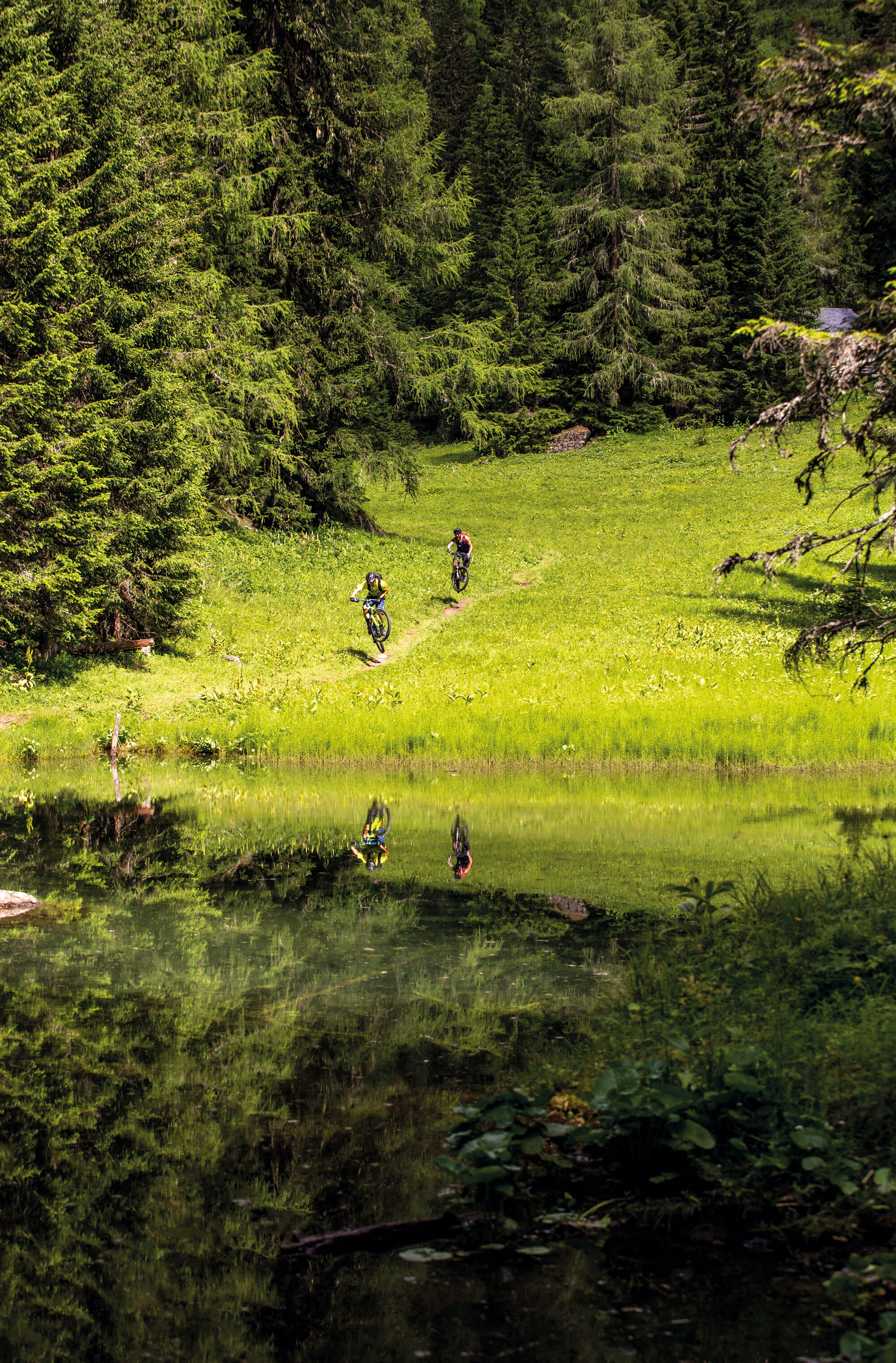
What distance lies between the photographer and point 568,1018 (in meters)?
7.71

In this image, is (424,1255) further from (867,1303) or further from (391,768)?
(391,768)

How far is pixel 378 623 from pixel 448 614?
498cm

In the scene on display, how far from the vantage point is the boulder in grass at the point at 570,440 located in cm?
6525

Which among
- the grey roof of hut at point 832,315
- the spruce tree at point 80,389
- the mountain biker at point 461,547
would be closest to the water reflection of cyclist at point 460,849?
the spruce tree at point 80,389

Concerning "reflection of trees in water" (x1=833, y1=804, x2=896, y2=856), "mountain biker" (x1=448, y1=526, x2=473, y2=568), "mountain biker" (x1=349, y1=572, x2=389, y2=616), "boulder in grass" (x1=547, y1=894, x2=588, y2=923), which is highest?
"mountain biker" (x1=448, y1=526, x2=473, y2=568)

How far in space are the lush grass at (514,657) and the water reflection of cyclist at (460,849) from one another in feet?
16.2

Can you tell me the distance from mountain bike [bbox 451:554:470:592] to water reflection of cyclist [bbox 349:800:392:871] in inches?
686

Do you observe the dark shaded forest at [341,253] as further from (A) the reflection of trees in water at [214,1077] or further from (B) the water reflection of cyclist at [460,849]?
(A) the reflection of trees in water at [214,1077]

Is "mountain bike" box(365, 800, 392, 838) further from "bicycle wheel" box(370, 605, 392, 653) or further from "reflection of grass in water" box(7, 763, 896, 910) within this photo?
"bicycle wheel" box(370, 605, 392, 653)

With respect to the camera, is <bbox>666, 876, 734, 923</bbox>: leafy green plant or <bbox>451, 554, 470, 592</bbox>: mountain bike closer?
<bbox>666, 876, 734, 923</bbox>: leafy green plant

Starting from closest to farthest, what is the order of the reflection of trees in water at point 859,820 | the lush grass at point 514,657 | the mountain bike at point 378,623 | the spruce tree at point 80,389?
the reflection of trees in water at point 859,820, the lush grass at point 514,657, the spruce tree at point 80,389, the mountain bike at point 378,623

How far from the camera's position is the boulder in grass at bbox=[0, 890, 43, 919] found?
35.1 ft

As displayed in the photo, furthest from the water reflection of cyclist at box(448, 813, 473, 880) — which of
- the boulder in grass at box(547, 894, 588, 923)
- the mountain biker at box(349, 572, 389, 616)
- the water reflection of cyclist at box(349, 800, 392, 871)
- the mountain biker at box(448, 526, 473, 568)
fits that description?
the mountain biker at box(448, 526, 473, 568)

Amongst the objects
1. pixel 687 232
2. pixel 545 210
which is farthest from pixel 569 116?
pixel 687 232
